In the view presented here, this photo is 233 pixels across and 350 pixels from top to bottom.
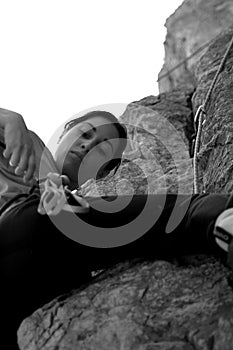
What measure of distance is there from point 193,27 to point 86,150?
10.9 meters

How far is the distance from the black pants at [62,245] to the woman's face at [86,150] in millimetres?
317

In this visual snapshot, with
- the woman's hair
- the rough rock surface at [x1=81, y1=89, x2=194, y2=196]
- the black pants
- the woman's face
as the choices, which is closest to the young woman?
the black pants

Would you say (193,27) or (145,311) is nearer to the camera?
(145,311)

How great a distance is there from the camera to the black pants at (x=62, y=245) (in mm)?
2318

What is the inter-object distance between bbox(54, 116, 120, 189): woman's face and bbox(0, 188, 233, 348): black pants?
32cm

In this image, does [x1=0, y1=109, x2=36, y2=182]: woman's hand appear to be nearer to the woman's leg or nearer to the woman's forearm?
the woman's forearm

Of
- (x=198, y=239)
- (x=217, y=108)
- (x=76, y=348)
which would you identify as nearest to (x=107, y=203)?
(x=198, y=239)

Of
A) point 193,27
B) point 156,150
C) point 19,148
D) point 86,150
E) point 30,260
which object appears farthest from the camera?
point 193,27

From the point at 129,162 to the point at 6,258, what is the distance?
12.2 ft

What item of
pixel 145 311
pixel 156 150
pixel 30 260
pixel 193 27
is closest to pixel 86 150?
pixel 30 260

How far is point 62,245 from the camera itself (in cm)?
236

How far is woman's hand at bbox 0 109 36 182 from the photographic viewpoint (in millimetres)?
2453

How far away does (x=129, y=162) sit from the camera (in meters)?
6.00

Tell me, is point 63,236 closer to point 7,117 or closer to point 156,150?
point 7,117
